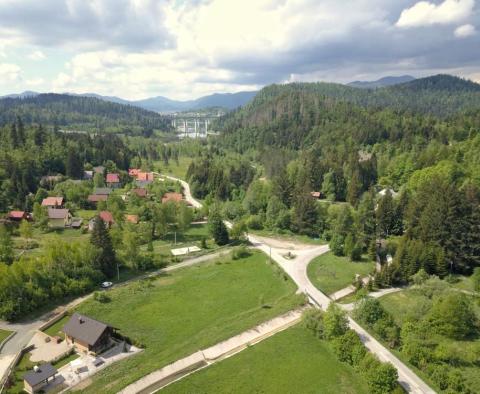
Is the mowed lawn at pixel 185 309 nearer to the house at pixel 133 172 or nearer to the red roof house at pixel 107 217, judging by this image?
the red roof house at pixel 107 217

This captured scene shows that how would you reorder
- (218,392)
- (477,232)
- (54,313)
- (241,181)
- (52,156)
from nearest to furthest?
1. (218,392)
2. (54,313)
3. (477,232)
4. (52,156)
5. (241,181)

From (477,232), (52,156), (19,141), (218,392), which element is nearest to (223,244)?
(218,392)

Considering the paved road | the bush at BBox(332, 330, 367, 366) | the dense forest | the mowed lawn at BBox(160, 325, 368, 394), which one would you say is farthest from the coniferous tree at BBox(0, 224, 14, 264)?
the bush at BBox(332, 330, 367, 366)

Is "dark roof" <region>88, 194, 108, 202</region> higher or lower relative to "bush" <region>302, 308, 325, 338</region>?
lower

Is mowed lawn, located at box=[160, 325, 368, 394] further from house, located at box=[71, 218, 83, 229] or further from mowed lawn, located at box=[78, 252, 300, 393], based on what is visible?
house, located at box=[71, 218, 83, 229]

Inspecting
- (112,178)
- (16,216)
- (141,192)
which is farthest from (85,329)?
(112,178)

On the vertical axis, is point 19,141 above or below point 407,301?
above

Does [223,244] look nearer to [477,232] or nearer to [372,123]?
[477,232]
